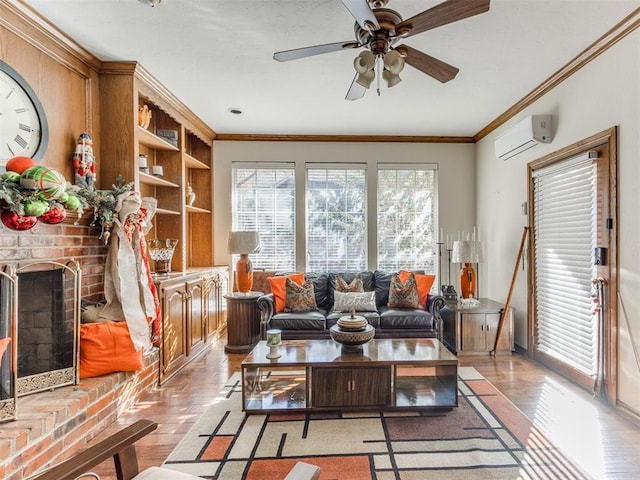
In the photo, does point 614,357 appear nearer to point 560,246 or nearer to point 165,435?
point 560,246

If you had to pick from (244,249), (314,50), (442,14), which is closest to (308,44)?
(314,50)

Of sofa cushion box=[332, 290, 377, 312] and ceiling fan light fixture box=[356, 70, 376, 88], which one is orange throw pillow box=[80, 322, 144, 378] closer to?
sofa cushion box=[332, 290, 377, 312]

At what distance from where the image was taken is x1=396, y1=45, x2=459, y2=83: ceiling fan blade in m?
2.09

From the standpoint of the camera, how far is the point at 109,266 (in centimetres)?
267

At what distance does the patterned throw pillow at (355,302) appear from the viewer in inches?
155

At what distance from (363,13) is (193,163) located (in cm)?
344

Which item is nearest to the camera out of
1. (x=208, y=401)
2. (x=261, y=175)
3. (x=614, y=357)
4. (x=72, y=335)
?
(x=72, y=335)

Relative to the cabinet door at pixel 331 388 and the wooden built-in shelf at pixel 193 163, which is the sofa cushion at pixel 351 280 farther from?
the wooden built-in shelf at pixel 193 163

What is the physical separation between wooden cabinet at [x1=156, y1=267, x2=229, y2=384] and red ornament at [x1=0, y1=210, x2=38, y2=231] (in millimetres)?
1124

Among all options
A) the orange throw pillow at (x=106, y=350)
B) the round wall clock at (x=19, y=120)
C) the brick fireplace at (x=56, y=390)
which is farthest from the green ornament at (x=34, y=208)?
the orange throw pillow at (x=106, y=350)

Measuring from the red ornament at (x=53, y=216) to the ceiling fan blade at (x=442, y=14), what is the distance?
7.23 feet

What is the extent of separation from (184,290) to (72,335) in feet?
3.85

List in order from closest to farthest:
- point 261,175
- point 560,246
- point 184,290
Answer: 1. point 560,246
2. point 184,290
3. point 261,175

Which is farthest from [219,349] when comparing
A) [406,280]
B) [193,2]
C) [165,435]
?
[193,2]
